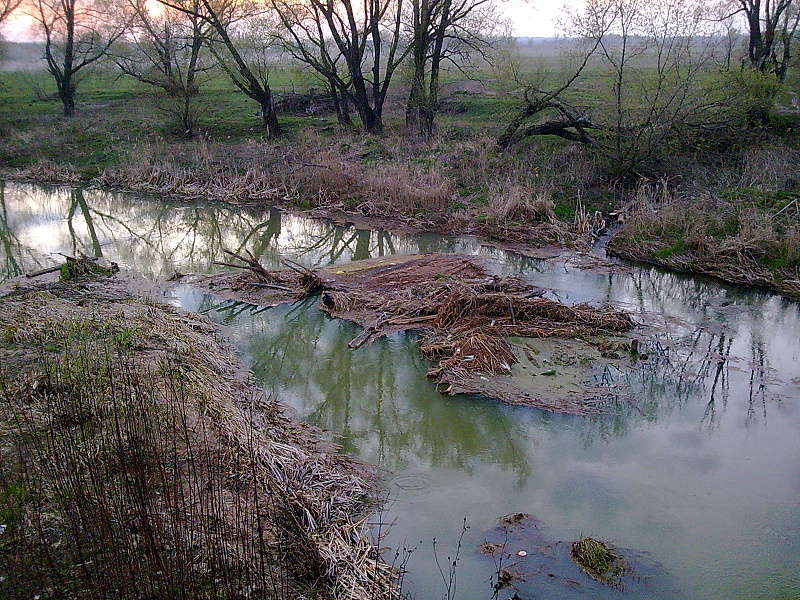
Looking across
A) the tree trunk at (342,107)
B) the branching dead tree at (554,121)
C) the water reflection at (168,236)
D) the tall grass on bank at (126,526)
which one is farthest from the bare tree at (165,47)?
the tall grass on bank at (126,526)

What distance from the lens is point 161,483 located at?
5.70 m

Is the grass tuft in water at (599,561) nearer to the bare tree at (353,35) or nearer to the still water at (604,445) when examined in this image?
the still water at (604,445)

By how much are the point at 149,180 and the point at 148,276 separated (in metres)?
10.8

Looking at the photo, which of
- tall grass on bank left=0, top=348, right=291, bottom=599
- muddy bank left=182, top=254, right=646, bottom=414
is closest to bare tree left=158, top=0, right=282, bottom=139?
muddy bank left=182, top=254, right=646, bottom=414

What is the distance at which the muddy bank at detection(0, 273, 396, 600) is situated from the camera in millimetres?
4586

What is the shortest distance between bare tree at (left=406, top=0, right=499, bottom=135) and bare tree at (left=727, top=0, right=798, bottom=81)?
890cm

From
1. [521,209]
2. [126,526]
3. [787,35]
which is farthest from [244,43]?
[126,526]

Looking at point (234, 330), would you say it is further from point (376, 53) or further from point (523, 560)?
point (376, 53)

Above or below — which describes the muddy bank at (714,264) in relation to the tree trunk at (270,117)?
below

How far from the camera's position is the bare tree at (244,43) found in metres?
25.5

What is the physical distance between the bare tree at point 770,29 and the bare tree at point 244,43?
17277mm

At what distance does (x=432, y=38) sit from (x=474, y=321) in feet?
57.6

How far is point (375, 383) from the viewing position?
9.05 meters

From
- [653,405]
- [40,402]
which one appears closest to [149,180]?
[40,402]
